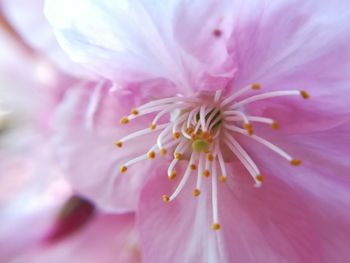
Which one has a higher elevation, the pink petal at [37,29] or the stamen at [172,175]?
the pink petal at [37,29]

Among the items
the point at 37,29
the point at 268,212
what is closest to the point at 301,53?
the point at 268,212

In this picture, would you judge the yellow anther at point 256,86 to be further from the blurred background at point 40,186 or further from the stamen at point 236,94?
the blurred background at point 40,186

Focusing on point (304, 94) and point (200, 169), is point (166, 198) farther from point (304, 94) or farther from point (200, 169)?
point (304, 94)

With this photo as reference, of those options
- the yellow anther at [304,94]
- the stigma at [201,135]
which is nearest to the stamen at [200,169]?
the stigma at [201,135]

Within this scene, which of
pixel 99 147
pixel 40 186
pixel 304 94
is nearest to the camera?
pixel 304 94

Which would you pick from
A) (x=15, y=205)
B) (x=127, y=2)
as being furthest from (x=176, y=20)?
(x=15, y=205)

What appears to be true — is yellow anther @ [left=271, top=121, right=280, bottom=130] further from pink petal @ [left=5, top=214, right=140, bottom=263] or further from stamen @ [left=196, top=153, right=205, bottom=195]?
pink petal @ [left=5, top=214, right=140, bottom=263]

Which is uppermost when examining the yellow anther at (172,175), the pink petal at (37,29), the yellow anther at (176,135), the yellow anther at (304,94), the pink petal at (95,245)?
the pink petal at (37,29)

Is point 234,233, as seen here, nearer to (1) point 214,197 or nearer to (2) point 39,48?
(1) point 214,197
